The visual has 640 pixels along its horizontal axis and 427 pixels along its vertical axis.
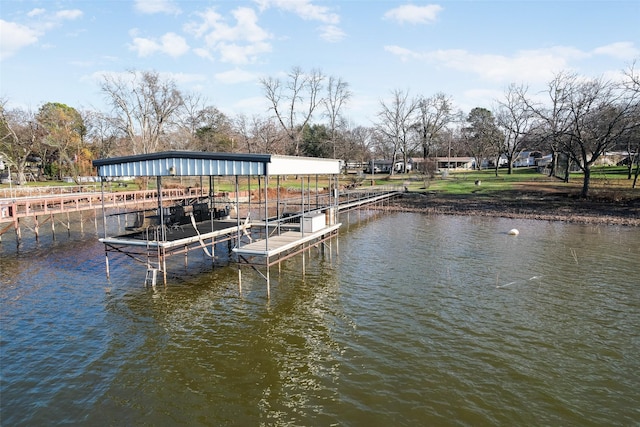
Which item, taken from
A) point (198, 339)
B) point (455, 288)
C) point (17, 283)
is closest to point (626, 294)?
point (455, 288)

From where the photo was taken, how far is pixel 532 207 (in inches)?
1385

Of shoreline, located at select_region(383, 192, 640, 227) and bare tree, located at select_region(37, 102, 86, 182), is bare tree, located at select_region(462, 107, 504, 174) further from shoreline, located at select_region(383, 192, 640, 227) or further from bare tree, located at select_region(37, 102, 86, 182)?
bare tree, located at select_region(37, 102, 86, 182)

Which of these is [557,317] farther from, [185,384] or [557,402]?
[185,384]

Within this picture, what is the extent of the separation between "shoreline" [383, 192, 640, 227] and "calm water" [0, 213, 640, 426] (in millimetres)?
13385

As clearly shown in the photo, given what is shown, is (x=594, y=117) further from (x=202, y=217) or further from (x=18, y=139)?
(x=18, y=139)

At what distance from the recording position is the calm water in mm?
7750

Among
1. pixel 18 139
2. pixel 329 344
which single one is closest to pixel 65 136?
pixel 18 139

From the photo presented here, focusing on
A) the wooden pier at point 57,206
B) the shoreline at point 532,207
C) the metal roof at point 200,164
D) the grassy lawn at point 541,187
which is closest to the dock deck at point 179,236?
the wooden pier at point 57,206

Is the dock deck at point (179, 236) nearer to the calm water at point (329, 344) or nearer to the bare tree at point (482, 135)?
the calm water at point (329, 344)

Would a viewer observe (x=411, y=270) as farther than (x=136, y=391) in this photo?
Yes

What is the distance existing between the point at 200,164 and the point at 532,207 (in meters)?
31.4

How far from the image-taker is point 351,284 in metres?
15.4

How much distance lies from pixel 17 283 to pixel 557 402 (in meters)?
18.4

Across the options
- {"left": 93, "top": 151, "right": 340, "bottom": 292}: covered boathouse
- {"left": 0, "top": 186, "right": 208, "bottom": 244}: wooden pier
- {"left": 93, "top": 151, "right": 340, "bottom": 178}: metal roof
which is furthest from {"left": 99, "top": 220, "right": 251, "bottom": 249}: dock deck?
{"left": 93, "top": 151, "right": 340, "bottom": 178}: metal roof
